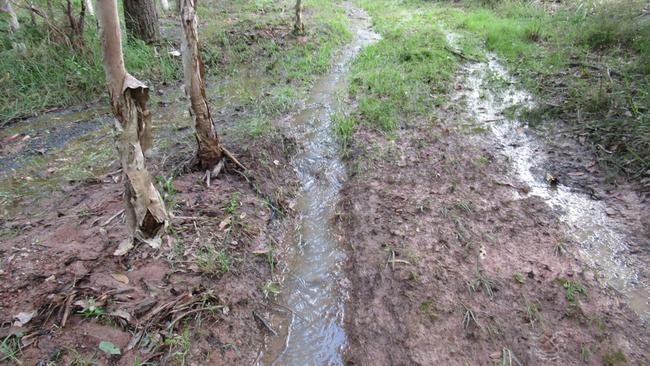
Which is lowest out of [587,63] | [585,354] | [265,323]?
[265,323]

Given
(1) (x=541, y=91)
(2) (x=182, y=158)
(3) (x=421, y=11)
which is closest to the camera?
(2) (x=182, y=158)

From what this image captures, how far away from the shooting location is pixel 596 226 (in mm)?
3881

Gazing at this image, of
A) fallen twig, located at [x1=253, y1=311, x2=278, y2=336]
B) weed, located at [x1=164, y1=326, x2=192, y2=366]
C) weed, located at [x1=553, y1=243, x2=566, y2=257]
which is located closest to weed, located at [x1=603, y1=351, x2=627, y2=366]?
weed, located at [x1=553, y1=243, x2=566, y2=257]

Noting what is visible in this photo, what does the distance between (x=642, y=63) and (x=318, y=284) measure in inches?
242

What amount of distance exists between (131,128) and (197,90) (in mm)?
1035

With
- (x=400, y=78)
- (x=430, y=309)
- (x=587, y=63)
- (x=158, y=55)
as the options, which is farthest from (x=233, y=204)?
(x=587, y=63)

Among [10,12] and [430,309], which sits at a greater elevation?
[10,12]

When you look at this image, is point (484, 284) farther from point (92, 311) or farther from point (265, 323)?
point (92, 311)

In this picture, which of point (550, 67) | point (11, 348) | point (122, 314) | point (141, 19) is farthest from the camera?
point (141, 19)

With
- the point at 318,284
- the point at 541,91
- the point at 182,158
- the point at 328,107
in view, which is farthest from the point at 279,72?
the point at 318,284

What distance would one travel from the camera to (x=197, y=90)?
3.71m

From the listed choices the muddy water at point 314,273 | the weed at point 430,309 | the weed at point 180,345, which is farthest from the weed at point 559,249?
the weed at point 180,345

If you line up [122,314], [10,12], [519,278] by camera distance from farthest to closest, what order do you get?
1. [10,12]
2. [519,278]
3. [122,314]

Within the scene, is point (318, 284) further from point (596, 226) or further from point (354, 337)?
point (596, 226)
